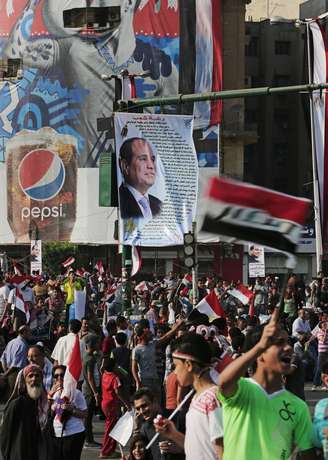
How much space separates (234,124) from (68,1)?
10905 millimetres

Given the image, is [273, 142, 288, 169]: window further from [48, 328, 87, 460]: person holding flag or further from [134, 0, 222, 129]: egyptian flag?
[48, 328, 87, 460]: person holding flag

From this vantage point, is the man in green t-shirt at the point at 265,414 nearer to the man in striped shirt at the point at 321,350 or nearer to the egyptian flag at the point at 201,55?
the man in striped shirt at the point at 321,350

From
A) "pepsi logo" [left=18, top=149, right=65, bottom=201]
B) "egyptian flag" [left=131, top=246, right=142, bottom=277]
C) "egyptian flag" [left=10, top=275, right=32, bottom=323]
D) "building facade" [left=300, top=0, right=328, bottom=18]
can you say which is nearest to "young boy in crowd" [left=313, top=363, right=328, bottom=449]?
"egyptian flag" [left=131, top=246, right=142, bottom=277]

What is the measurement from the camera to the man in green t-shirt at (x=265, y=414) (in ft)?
20.0

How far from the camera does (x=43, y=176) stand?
58.7m

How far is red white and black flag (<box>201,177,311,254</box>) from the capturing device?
5.95 m

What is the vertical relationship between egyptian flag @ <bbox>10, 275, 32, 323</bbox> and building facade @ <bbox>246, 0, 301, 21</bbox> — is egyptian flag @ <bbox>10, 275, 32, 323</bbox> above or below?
below

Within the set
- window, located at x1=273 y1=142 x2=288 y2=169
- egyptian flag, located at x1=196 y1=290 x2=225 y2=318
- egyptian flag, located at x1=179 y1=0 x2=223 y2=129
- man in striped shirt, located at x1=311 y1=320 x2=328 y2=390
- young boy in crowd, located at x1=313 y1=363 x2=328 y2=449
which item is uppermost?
egyptian flag, located at x1=179 y1=0 x2=223 y2=129

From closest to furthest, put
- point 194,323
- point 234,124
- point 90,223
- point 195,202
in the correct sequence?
point 194,323 → point 195,202 → point 90,223 → point 234,124

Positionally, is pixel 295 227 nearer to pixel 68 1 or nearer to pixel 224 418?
pixel 224 418

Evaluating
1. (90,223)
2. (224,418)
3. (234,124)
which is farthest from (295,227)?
(234,124)

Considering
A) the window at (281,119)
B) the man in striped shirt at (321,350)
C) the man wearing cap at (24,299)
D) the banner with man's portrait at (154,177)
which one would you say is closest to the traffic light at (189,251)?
the banner with man's portrait at (154,177)

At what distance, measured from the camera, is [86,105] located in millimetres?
58406

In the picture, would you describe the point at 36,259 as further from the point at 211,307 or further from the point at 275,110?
the point at 275,110
